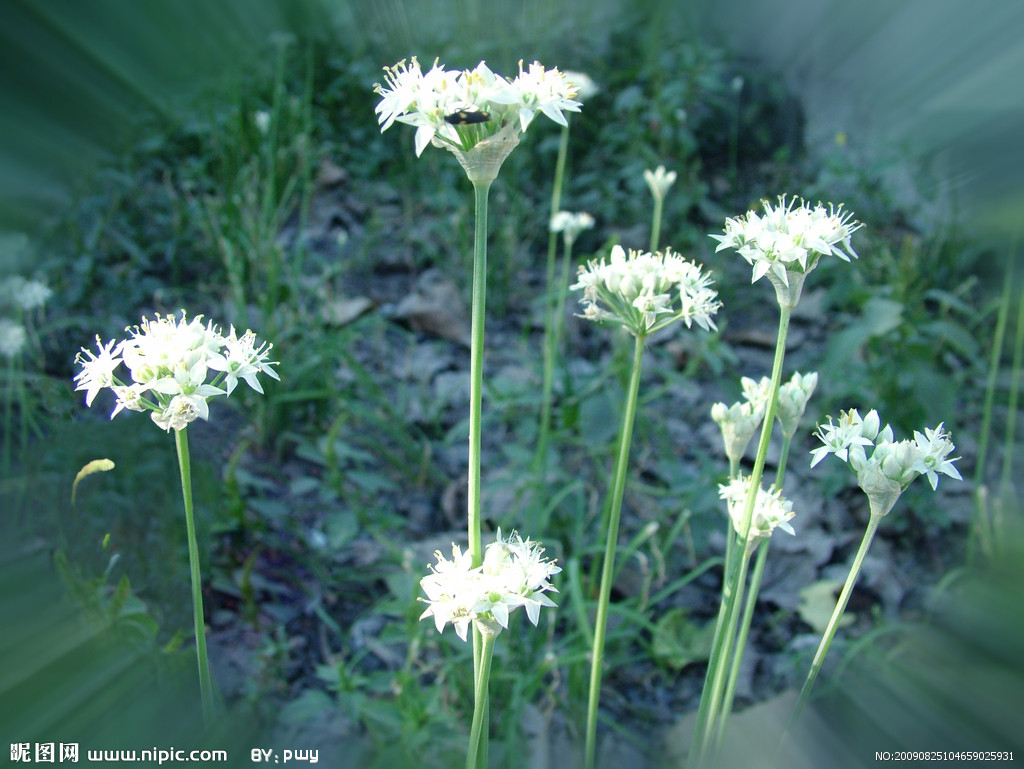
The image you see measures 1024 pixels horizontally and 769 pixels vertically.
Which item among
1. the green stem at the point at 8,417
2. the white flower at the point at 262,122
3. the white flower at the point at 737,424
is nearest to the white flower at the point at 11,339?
the green stem at the point at 8,417

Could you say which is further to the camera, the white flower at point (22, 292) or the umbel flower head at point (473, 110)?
the white flower at point (22, 292)

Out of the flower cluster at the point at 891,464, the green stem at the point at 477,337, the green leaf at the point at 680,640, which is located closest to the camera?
the green stem at the point at 477,337

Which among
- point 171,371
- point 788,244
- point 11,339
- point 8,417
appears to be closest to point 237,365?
point 171,371

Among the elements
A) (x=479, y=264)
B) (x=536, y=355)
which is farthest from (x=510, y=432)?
(x=479, y=264)

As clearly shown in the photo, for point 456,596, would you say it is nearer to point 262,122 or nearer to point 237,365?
point 237,365

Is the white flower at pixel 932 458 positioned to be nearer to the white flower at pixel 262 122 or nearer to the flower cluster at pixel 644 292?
the flower cluster at pixel 644 292

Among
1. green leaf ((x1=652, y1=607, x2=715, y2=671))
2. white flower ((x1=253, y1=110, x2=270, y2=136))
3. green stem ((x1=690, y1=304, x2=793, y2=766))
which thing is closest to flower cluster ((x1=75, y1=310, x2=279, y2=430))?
green stem ((x1=690, y1=304, x2=793, y2=766))

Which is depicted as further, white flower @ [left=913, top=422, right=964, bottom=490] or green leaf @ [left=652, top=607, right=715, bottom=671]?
green leaf @ [left=652, top=607, right=715, bottom=671]

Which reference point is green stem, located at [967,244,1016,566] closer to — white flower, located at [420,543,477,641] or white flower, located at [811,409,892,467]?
white flower, located at [811,409,892,467]
